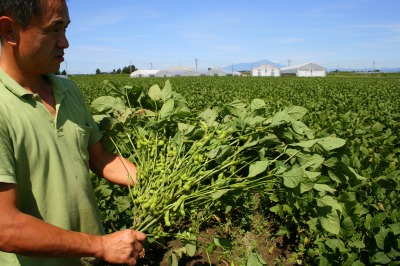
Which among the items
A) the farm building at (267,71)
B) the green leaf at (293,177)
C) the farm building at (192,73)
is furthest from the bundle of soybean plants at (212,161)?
the farm building at (267,71)

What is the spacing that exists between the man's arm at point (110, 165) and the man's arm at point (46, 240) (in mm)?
498

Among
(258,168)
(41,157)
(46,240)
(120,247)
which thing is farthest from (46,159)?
(258,168)

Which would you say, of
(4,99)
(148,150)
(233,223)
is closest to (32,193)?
(4,99)

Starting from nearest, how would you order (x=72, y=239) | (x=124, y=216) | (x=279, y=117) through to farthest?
1. (x=72, y=239)
2. (x=279, y=117)
3. (x=124, y=216)

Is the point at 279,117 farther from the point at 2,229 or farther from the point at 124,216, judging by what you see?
the point at 124,216

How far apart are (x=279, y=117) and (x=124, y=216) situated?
2186 mm

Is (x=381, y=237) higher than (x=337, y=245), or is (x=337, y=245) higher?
(x=381, y=237)

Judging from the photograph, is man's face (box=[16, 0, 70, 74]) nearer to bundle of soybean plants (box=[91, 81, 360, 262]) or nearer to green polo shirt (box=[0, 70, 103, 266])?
green polo shirt (box=[0, 70, 103, 266])

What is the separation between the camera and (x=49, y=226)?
1.27m

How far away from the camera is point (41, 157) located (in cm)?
142

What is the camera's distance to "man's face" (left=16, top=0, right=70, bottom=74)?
1.38m

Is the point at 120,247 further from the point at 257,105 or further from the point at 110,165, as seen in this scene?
the point at 257,105

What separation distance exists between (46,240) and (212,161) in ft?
2.57

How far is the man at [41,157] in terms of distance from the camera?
1.24 meters
